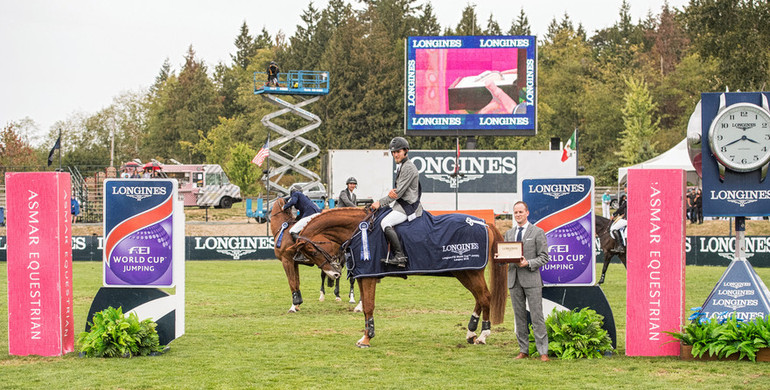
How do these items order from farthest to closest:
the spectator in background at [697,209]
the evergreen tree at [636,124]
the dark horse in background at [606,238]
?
the evergreen tree at [636,124] → the spectator in background at [697,209] → the dark horse in background at [606,238]

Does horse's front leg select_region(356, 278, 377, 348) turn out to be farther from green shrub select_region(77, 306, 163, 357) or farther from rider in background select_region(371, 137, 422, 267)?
green shrub select_region(77, 306, 163, 357)

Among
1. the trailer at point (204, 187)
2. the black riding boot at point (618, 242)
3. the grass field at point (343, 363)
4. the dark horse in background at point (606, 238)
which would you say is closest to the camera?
the grass field at point (343, 363)

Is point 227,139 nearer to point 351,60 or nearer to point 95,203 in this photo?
point 351,60

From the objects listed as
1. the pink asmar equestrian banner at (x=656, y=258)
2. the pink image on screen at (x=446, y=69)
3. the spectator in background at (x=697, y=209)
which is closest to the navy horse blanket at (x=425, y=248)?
the pink asmar equestrian banner at (x=656, y=258)

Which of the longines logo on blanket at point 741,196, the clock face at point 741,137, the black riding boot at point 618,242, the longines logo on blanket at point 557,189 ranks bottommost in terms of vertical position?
the black riding boot at point 618,242

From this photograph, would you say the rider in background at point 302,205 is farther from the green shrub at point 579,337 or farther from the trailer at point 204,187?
the trailer at point 204,187

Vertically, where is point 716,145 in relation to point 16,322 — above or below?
above

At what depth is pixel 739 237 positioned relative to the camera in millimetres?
10164

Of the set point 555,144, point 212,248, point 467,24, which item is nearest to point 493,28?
point 467,24

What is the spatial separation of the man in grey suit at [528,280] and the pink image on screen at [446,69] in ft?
77.9

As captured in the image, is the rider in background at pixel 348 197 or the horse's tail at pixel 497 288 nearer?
the horse's tail at pixel 497 288

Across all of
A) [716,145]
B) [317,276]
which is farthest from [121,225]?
[317,276]

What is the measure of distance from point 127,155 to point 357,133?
94.8 feet

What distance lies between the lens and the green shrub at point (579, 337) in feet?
32.0
